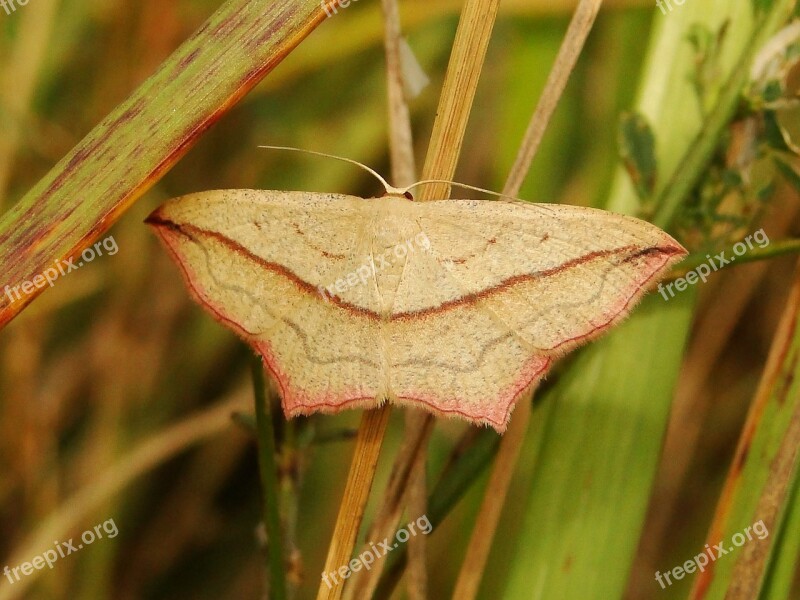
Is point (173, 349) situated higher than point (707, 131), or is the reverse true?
point (707, 131)

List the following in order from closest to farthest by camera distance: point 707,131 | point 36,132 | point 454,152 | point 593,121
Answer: point 454,152 → point 707,131 → point 36,132 → point 593,121

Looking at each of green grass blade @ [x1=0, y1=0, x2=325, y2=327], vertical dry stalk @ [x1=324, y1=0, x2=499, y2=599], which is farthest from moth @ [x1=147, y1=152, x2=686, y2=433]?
green grass blade @ [x1=0, y1=0, x2=325, y2=327]

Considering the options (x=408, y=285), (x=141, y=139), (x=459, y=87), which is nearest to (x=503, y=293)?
(x=408, y=285)

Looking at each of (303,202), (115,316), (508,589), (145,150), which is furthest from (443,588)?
(145,150)

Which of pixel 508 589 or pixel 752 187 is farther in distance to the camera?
pixel 752 187

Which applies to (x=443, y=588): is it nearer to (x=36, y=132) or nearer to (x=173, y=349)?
(x=173, y=349)

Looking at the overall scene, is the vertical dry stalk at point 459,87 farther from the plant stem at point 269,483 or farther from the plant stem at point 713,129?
the plant stem at point 713,129
